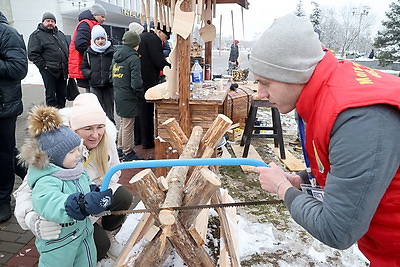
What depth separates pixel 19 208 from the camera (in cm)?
197

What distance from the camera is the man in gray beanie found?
3.37 feet

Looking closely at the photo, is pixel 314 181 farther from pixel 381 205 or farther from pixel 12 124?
pixel 12 124

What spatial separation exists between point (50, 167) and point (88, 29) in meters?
3.97

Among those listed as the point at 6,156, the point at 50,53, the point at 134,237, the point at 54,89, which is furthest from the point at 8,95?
the point at 54,89

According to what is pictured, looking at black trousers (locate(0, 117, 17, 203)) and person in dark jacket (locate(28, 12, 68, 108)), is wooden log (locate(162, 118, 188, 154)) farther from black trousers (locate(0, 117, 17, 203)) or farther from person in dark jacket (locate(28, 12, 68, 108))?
person in dark jacket (locate(28, 12, 68, 108))

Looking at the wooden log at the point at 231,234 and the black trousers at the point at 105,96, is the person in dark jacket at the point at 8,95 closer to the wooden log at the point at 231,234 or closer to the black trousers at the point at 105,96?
→ the black trousers at the point at 105,96

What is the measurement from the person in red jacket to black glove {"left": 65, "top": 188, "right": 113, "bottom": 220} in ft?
13.2

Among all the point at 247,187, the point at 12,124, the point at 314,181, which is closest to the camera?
the point at 314,181

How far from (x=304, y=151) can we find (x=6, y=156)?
3.01 meters

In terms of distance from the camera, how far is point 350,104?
1.06 meters

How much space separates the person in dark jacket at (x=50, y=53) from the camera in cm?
518

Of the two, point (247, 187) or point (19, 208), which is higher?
point (19, 208)

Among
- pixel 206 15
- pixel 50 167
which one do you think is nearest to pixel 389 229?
pixel 50 167

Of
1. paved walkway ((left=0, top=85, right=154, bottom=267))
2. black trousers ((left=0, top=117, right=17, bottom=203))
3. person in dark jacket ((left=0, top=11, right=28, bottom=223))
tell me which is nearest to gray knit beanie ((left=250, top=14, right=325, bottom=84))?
paved walkway ((left=0, top=85, right=154, bottom=267))
